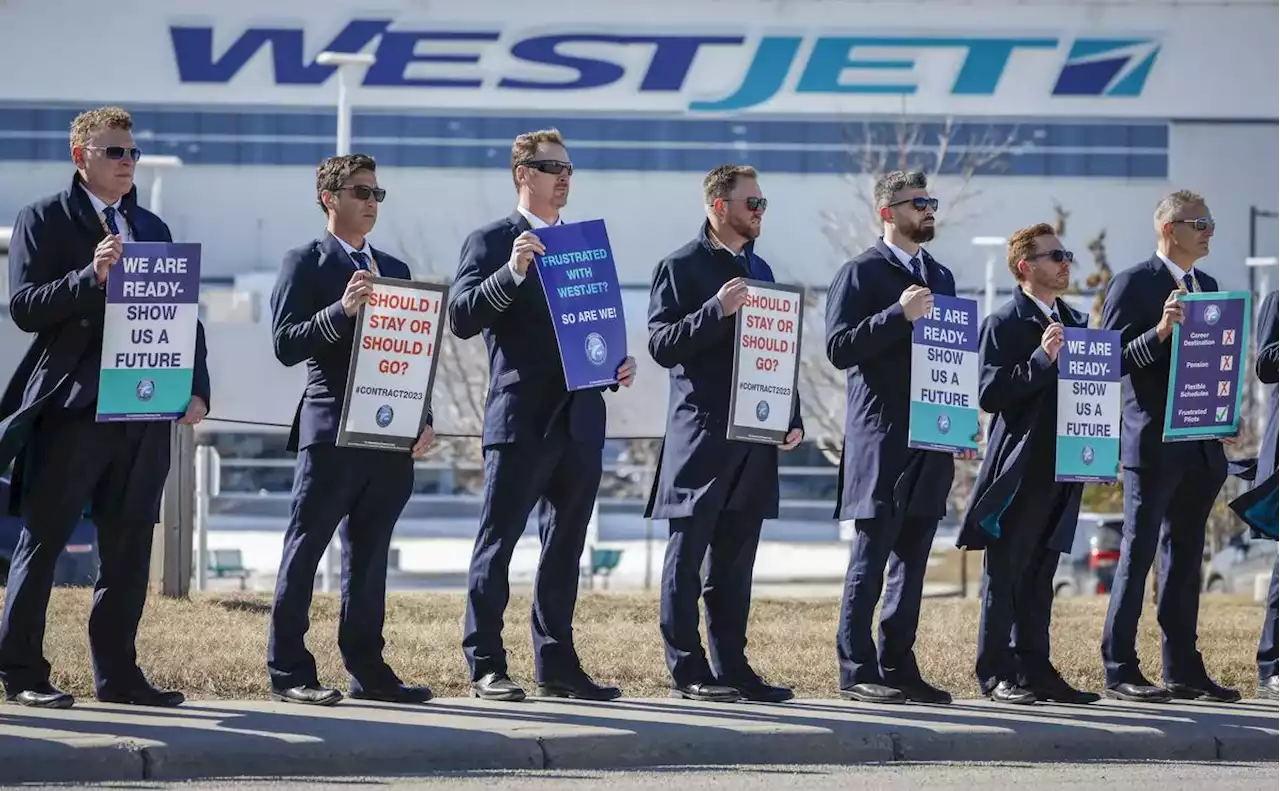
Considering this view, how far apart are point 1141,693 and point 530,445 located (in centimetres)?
305

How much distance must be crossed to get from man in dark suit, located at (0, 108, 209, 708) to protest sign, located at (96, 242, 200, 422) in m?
0.09

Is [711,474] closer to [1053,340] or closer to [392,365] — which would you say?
[392,365]

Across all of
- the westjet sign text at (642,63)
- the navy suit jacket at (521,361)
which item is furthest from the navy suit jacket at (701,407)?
the westjet sign text at (642,63)

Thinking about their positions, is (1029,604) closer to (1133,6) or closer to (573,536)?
(573,536)

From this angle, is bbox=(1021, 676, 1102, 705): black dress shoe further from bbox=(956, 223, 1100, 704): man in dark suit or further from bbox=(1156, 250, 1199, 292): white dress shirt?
bbox=(1156, 250, 1199, 292): white dress shirt

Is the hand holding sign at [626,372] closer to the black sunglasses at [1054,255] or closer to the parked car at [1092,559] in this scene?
the black sunglasses at [1054,255]

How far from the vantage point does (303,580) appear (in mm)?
8258

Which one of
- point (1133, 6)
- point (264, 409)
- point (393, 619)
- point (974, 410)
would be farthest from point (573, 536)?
point (1133, 6)

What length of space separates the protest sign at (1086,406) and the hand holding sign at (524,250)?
98.4 inches

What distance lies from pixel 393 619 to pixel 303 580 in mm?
3870

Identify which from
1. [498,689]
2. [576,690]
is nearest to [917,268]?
[576,690]

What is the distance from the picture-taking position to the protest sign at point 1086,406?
9.26 meters

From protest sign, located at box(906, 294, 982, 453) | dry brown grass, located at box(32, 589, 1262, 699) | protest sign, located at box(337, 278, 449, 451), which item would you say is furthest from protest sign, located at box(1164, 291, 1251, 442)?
protest sign, located at box(337, 278, 449, 451)

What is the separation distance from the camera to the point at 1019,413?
9406mm
